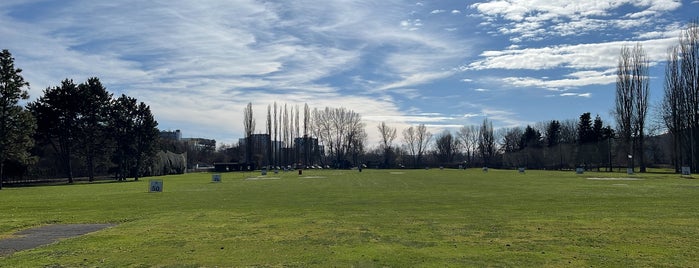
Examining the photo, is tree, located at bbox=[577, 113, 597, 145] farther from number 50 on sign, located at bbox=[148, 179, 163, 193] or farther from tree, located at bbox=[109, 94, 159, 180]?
number 50 on sign, located at bbox=[148, 179, 163, 193]

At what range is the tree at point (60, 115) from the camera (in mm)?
65250

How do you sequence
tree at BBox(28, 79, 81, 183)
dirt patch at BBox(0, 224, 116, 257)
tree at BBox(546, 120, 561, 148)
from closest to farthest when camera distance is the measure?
dirt patch at BBox(0, 224, 116, 257)
tree at BBox(28, 79, 81, 183)
tree at BBox(546, 120, 561, 148)

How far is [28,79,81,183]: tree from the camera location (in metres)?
65.2

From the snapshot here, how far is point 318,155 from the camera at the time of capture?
154500 millimetres

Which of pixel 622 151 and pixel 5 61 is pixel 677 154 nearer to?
pixel 622 151

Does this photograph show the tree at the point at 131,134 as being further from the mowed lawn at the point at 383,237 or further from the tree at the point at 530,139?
the tree at the point at 530,139

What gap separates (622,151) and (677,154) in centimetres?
991

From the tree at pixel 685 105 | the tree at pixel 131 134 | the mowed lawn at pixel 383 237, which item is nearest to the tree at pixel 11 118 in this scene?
the tree at pixel 131 134

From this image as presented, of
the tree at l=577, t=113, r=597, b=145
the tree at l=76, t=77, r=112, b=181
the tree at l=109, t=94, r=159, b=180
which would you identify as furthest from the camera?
the tree at l=577, t=113, r=597, b=145

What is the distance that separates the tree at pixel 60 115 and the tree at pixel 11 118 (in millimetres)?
11900

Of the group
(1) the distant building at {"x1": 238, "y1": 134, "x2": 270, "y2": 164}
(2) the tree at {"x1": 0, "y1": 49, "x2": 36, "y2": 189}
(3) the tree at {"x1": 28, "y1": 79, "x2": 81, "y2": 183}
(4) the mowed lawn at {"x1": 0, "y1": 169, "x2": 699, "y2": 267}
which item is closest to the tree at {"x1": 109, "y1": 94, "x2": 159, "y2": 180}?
(3) the tree at {"x1": 28, "y1": 79, "x2": 81, "y2": 183}

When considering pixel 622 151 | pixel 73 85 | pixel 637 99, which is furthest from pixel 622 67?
pixel 73 85

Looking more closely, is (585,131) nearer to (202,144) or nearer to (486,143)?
(486,143)

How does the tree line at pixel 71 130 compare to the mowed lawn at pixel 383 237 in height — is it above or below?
above
